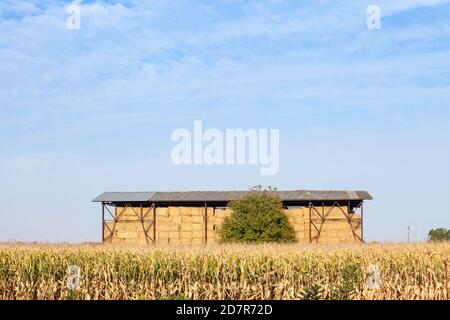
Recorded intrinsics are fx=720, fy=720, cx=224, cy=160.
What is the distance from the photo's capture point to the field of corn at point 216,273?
20.4 m

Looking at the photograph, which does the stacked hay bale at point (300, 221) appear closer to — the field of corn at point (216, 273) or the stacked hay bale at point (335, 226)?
the stacked hay bale at point (335, 226)

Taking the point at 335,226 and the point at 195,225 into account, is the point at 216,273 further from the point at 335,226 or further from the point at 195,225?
the point at 335,226

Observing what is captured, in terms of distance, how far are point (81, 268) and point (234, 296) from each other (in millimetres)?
4787

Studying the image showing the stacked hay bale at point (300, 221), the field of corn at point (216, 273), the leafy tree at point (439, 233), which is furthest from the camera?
the leafy tree at point (439, 233)

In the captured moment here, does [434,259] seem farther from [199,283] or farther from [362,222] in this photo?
[362,222]

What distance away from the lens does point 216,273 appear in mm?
20516

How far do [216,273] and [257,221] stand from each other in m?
16.6

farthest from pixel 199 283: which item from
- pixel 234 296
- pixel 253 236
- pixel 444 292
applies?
pixel 253 236

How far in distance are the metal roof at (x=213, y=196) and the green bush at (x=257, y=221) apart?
1997 mm

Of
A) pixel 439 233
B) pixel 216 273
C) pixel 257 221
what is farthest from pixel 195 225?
pixel 439 233

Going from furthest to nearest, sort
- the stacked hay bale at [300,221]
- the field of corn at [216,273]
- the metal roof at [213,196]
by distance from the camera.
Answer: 1. the metal roof at [213,196]
2. the stacked hay bale at [300,221]
3. the field of corn at [216,273]

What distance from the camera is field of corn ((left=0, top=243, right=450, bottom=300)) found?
67.1 ft

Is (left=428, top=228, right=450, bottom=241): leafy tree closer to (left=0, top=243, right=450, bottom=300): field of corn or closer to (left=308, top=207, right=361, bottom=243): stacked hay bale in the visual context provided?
(left=308, top=207, right=361, bottom=243): stacked hay bale

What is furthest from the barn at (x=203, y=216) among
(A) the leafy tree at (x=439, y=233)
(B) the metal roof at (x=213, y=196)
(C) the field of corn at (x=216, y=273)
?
(C) the field of corn at (x=216, y=273)
